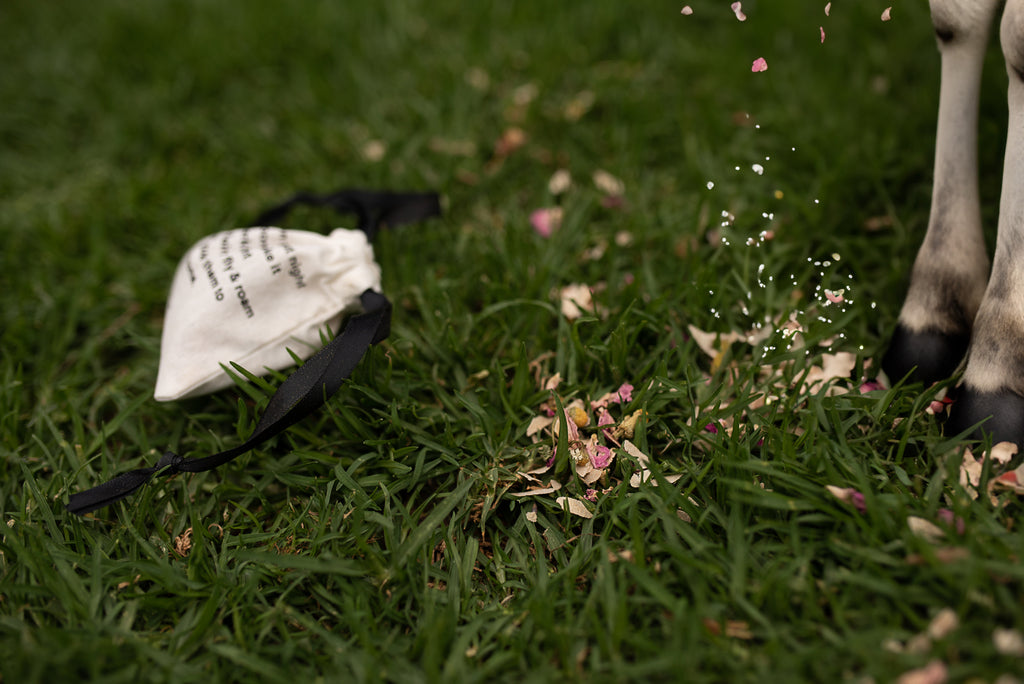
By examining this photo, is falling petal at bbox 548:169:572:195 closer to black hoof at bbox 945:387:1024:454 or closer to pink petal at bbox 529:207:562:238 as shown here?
pink petal at bbox 529:207:562:238

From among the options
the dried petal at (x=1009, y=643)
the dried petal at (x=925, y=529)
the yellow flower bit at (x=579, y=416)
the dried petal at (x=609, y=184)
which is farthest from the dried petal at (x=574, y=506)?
the dried petal at (x=609, y=184)

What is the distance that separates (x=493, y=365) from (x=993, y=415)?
1.15 meters

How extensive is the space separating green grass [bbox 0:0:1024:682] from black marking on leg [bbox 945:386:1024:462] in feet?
0.24

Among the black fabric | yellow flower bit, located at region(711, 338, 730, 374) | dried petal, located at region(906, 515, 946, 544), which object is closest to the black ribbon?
the black fabric

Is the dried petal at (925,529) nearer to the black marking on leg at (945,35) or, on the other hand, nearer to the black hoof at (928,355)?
the black hoof at (928,355)

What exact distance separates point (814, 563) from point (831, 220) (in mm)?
1204

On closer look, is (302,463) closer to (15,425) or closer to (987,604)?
(15,425)

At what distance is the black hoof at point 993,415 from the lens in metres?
1.44

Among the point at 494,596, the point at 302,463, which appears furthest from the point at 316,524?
the point at 494,596

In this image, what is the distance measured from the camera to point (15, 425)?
1842 mm

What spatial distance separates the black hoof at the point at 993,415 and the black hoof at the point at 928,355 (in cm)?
13

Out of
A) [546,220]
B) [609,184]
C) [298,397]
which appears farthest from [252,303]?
[609,184]

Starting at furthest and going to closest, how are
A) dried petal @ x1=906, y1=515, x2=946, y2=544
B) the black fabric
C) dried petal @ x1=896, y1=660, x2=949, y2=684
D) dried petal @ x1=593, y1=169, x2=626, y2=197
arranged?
dried petal @ x1=593, y1=169, x2=626, y2=197 < the black fabric < dried petal @ x1=906, y1=515, x2=946, y2=544 < dried petal @ x1=896, y1=660, x2=949, y2=684

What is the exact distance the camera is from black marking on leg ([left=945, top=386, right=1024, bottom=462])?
1.44 meters
